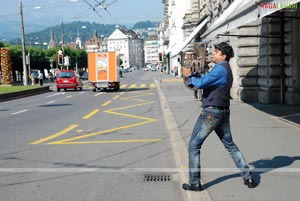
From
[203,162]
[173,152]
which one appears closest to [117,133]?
[173,152]

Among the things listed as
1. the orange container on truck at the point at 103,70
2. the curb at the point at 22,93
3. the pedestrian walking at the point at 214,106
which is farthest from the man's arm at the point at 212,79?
the orange container on truck at the point at 103,70

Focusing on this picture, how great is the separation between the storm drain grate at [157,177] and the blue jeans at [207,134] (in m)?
0.79

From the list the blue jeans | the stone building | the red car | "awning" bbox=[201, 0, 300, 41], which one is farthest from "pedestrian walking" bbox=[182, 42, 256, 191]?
the red car

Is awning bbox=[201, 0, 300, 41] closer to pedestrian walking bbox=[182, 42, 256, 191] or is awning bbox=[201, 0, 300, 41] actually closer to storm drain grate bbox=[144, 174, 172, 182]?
pedestrian walking bbox=[182, 42, 256, 191]

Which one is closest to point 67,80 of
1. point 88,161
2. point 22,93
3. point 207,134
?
point 22,93

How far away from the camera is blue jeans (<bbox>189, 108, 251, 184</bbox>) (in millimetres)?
5719

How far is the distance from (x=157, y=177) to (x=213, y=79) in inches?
75.9

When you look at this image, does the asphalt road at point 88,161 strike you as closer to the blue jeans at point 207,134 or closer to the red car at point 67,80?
the blue jeans at point 207,134

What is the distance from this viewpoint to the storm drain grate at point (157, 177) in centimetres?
657

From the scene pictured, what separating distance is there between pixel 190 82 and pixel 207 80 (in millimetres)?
203

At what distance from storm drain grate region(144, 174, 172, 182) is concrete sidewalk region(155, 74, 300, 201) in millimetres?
519

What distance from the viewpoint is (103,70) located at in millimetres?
34156

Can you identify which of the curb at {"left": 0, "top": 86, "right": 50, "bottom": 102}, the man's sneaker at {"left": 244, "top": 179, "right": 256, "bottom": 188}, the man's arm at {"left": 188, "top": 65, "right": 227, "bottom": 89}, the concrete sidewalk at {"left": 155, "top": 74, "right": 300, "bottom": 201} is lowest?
the curb at {"left": 0, "top": 86, "right": 50, "bottom": 102}

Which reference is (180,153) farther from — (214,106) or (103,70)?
(103,70)
